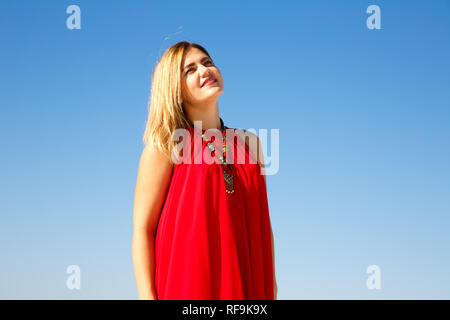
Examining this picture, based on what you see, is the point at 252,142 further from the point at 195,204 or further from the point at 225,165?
the point at 195,204

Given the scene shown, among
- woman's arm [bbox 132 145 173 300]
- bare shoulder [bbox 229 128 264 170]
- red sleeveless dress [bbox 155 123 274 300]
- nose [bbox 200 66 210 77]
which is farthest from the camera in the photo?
bare shoulder [bbox 229 128 264 170]

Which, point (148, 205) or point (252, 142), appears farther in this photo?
point (252, 142)

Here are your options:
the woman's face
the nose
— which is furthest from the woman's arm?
the nose

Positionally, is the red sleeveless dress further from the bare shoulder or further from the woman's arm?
the bare shoulder

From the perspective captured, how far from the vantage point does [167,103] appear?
3.55 meters

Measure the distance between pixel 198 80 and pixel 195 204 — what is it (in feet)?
2.51

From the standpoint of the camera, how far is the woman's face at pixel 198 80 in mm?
3572

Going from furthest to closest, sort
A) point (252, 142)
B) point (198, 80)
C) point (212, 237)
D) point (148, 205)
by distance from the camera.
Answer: point (252, 142) → point (198, 80) → point (148, 205) → point (212, 237)

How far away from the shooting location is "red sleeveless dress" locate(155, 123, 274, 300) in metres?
3.26

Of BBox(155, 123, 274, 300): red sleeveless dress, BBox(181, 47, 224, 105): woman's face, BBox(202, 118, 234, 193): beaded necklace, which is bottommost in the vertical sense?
BBox(155, 123, 274, 300): red sleeveless dress

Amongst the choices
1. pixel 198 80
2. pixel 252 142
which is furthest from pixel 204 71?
pixel 252 142

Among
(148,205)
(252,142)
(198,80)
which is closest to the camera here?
(148,205)

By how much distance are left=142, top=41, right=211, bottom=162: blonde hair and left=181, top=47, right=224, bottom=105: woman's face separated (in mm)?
39
